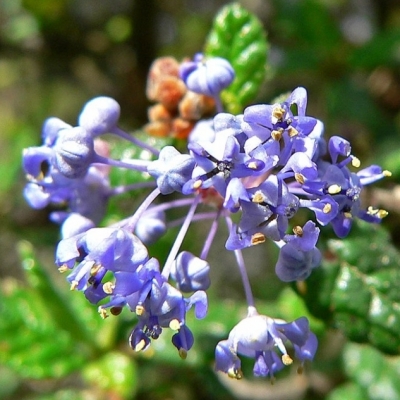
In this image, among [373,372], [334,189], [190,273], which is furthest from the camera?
[373,372]

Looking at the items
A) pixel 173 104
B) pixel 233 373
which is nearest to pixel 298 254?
pixel 233 373

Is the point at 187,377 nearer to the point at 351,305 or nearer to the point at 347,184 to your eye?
the point at 351,305

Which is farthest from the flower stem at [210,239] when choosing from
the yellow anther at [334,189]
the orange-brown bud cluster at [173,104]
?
the orange-brown bud cluster at [173,104]

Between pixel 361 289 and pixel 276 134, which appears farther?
pixel 361 289

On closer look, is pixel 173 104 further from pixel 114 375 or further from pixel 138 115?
pixel 138 115

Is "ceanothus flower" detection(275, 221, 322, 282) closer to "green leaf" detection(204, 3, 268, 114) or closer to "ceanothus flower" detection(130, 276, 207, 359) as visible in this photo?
"ceanothus flower" detection(130, 276, 207, 359)
